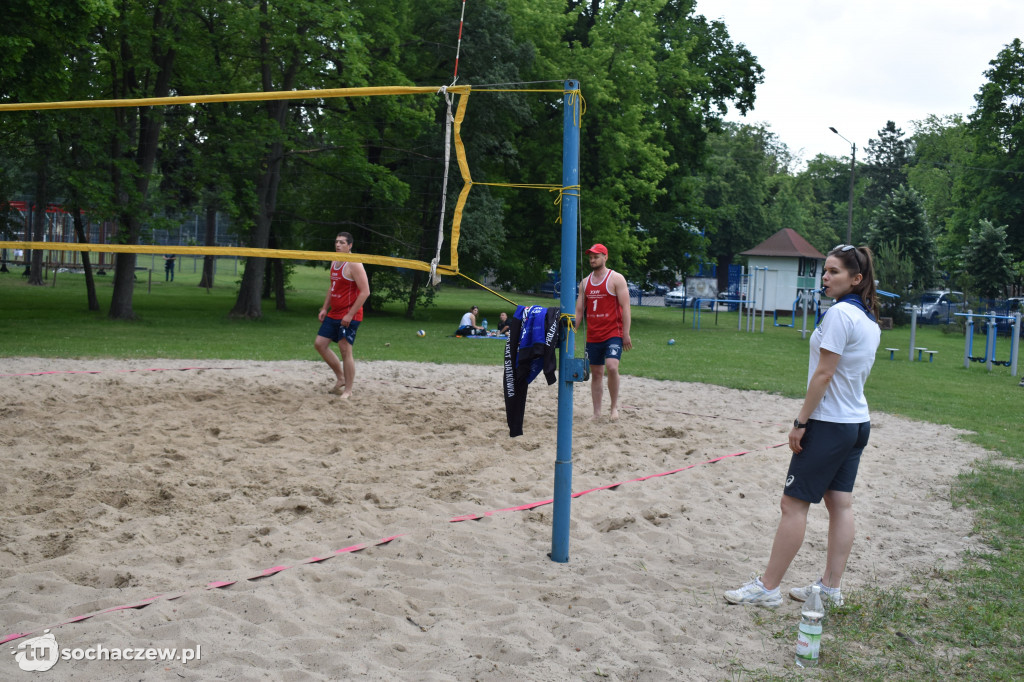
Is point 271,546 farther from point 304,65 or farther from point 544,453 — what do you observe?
point 304,65

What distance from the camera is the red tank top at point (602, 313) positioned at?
7676 millimetres

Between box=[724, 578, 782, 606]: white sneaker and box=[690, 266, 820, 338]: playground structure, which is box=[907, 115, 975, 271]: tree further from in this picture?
box=[724, 578, 782, 606]: white sneaker

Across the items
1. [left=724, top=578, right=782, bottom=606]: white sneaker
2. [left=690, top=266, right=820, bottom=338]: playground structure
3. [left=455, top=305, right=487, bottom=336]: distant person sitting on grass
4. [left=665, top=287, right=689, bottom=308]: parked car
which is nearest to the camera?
[left=724, top=578, right=782, bottom=606]: white sneaker

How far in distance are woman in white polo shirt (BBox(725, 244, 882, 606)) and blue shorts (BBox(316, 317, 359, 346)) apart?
5487 millimetres

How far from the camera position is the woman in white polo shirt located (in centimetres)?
351

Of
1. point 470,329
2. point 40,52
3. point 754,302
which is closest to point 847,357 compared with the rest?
point 470,329

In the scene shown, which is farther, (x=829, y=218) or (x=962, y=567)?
(x=829, y=218)

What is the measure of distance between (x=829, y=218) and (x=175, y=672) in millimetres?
73820

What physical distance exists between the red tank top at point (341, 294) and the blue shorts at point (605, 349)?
2.35 meters

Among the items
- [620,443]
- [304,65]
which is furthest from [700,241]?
[620,443]

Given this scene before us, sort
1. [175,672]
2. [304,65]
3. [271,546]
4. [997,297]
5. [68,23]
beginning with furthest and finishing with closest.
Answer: [997,297] < [304,65] < [68,23] < [271,546] < [175,672]

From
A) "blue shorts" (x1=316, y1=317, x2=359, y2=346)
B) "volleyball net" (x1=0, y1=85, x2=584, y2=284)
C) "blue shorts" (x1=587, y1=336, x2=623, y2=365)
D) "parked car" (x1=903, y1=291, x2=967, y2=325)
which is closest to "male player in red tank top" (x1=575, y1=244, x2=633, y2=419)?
"blue shorts" (x1=587, y1=336, x2=623, y2=365)

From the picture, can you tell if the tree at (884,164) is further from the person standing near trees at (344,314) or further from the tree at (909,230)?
the person standing near trees at (344,314)

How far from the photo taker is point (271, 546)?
4.13 metres
